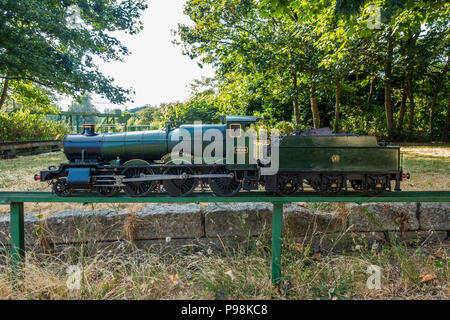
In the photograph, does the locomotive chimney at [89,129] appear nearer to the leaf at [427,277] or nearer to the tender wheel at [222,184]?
the tender wheel at [222,184]

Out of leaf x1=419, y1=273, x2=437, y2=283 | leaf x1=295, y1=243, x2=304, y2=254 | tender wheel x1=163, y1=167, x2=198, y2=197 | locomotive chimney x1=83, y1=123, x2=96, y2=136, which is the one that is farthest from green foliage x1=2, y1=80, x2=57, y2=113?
leaf x1=419, y1=273, x2=437, y2=283

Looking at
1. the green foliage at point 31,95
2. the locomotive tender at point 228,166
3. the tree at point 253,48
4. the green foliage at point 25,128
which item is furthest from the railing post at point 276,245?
the green foliage at point 31,95

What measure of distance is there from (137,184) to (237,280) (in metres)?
2.52

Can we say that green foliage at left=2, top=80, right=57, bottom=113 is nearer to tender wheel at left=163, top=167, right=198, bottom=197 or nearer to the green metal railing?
the green metal railing

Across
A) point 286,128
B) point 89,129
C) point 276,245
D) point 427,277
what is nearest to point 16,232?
point 89,129

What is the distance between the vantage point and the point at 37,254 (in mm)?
5094

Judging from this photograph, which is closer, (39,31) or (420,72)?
(39,31)

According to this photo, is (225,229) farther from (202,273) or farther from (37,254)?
(37,254)

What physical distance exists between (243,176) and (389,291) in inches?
114

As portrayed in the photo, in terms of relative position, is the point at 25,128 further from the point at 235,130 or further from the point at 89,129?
the point at 235,130

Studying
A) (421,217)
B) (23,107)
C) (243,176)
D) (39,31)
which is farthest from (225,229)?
(23,107)

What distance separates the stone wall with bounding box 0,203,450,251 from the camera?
526 centimetres

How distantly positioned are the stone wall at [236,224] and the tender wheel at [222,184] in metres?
0.34

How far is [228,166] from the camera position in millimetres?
5262
